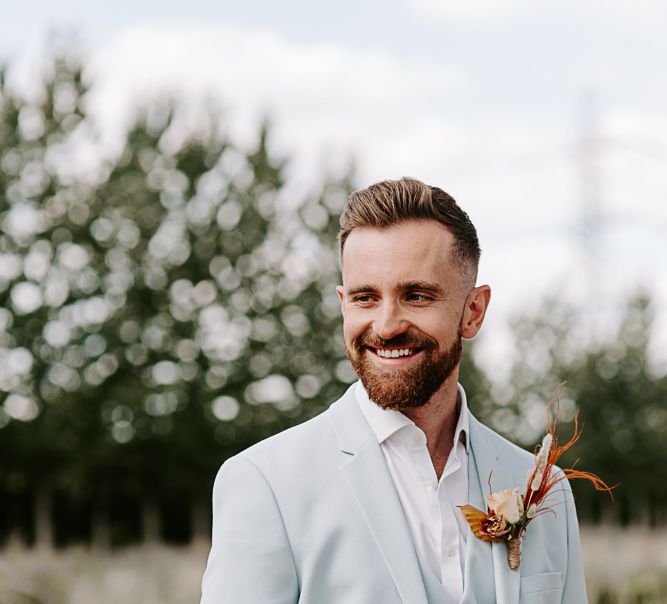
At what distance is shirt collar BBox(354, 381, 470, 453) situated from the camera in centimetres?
286

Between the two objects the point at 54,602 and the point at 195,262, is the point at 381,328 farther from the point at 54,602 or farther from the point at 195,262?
the point at 195,262

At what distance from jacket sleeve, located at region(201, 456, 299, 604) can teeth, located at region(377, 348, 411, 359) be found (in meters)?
0.45

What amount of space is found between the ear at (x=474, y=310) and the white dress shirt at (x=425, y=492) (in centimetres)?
30

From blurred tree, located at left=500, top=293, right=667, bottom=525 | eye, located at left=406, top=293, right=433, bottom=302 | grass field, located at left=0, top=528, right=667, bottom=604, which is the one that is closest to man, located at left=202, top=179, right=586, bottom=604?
eye, located at left=406, top=293, right=433, bottom=302

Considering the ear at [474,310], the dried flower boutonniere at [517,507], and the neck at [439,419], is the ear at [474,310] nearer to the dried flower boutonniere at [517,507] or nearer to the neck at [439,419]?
the neck at [439,419]

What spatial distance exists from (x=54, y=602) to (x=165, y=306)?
17.0 m

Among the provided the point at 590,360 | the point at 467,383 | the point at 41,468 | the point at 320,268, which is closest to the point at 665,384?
the point at 590,360

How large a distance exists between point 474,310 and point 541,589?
80 cm

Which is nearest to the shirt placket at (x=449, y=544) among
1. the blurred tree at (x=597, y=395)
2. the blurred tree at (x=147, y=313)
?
the blurred tree at (x=147, y=313)

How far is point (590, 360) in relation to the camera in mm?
34844

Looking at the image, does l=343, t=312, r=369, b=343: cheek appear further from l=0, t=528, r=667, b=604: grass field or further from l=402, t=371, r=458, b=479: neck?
l=0, t=528, r=667, b=604: grass field

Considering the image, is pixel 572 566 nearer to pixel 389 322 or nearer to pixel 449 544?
pixel 449 544

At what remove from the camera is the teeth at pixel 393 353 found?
2752 millimetres

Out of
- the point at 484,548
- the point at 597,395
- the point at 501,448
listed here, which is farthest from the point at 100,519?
the point at 484,548
